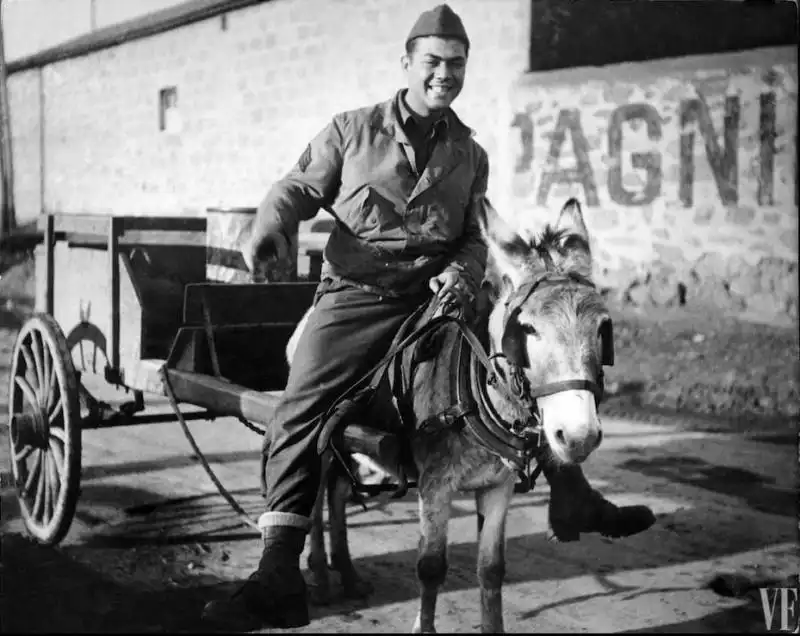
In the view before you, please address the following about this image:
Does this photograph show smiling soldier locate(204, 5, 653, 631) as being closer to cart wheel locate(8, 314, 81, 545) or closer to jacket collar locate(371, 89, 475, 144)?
jacket collar locate(371, 89, 475, 144)

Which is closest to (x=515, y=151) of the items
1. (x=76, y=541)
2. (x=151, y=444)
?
(x=151, y=444)

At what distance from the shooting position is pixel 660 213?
883 centimetres

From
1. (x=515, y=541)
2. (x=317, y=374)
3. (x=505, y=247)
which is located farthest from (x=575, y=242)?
(x=515, y=541)

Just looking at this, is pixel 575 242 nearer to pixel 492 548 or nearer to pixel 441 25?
pixel 441 25

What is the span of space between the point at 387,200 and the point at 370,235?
0.45ft

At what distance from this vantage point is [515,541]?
15.8 feet

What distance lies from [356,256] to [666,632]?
187 cm

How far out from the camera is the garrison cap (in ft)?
10.4

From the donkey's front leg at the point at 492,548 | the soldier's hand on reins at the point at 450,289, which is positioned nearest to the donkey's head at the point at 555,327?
the soldier's hand on reins at the point at 450,289

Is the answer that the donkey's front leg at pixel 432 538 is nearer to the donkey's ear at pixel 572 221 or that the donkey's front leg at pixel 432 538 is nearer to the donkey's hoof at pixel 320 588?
the donkey's hoof at pixel 320 588

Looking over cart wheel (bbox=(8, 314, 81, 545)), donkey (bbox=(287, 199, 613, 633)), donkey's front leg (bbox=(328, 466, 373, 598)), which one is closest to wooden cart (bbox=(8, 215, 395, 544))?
cart wheel (bbox=(8, 314, 81, 545))

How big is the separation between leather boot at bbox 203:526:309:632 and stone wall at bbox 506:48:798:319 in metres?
6.02

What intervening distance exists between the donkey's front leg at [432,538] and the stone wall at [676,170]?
5.62 m

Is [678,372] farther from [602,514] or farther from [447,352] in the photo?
[447,352]
